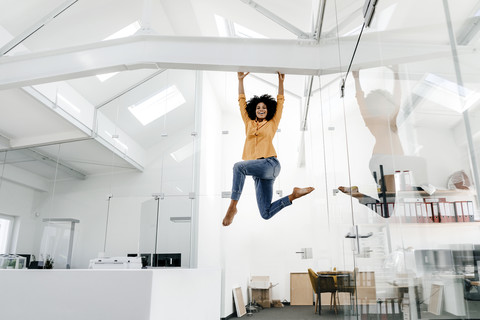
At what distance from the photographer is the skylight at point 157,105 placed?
6.42 metres

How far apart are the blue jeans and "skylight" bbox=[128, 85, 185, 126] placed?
2.52m

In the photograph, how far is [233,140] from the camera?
5.86m

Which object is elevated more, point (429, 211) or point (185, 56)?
point (185, 56)

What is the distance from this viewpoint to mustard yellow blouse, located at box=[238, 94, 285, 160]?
446cm

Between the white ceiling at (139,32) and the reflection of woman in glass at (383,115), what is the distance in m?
0.10

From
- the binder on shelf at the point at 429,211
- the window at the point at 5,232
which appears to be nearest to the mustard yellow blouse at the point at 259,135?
the binder on shelf at the point at 429,211

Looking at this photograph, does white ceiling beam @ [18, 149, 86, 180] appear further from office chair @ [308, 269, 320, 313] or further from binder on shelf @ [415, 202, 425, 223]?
binder on shelf @ [415, 202, 425, 223]

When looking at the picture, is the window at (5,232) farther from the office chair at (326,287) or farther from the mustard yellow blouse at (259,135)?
the office chair at (326,287)

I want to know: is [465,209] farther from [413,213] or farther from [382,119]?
[382,119]

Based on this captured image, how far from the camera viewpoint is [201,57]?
4133mm

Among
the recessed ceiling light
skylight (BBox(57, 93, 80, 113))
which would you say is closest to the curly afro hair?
the recessed ceiling light

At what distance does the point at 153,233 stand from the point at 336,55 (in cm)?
409

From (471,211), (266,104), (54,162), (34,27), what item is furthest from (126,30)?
(471,211)

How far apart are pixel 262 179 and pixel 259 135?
54 cm
